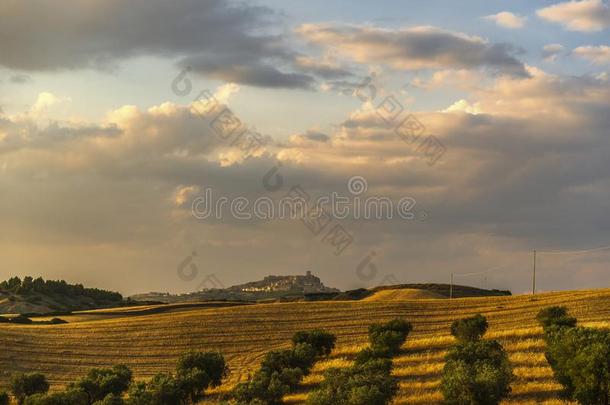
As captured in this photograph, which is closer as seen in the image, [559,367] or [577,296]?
[559,367]

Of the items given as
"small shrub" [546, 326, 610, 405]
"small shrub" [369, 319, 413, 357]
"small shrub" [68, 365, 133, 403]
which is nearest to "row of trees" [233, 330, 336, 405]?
"small shrub" [369, 319, 413, 357]

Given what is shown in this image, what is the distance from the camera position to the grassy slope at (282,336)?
5148 cm

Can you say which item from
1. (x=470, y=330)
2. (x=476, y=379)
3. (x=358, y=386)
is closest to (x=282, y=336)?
(x=470, y=330)

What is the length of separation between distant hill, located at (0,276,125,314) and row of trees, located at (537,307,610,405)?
120m

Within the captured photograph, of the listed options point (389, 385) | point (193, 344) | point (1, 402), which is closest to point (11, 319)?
point (193, 344)

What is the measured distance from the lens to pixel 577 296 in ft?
296

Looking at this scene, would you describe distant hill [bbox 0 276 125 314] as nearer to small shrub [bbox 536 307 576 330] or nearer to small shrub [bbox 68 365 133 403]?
small shrub [bbox 68 365 133 403]

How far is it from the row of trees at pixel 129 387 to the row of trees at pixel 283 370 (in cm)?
345

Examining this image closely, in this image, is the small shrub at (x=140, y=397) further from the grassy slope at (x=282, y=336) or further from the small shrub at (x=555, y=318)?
the small shrub at (x=555, y=318)

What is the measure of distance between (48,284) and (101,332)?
95.7 m

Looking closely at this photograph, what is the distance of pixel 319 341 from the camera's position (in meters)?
62.4

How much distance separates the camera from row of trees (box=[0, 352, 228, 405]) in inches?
1745

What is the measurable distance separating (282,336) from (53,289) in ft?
357

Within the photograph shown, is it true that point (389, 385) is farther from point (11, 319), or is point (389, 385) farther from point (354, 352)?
point (11, 319)
